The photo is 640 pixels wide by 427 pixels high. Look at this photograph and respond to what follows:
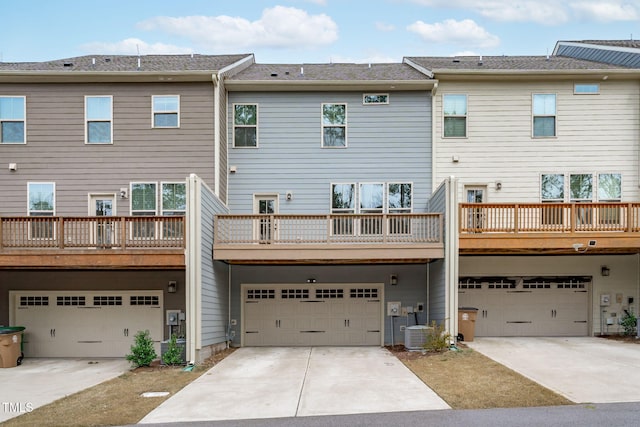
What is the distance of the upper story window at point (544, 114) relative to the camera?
14.9 meters

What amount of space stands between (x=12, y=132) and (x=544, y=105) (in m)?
15.4

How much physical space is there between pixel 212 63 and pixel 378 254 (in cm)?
793

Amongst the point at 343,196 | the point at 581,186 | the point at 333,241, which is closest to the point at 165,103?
the point at 343,196

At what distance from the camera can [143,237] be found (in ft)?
39.7

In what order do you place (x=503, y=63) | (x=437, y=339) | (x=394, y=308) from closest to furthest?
(x=437, y=339)
(x=394, y=308)
(x=503, y=63)

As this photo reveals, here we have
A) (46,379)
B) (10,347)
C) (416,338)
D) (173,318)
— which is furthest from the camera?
(173,318)

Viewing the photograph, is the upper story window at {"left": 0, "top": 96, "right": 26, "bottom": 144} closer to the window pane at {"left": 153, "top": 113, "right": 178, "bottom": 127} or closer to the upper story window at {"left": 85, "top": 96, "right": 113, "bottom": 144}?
the upper story window at {"left": 85, "top": 96, "right": 113, "bottom": 144}

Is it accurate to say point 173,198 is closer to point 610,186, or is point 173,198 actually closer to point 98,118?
point 98,118

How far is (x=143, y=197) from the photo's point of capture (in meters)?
14.0

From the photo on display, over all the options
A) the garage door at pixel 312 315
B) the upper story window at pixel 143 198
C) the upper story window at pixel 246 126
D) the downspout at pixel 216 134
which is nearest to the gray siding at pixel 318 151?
the upper story window at pixel 246 126

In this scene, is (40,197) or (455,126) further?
(455,126)

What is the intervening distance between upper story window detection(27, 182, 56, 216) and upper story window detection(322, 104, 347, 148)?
786cm

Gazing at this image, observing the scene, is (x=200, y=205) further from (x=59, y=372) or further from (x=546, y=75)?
(x=546, y=75)

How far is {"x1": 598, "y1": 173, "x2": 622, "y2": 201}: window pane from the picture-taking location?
14672mm
